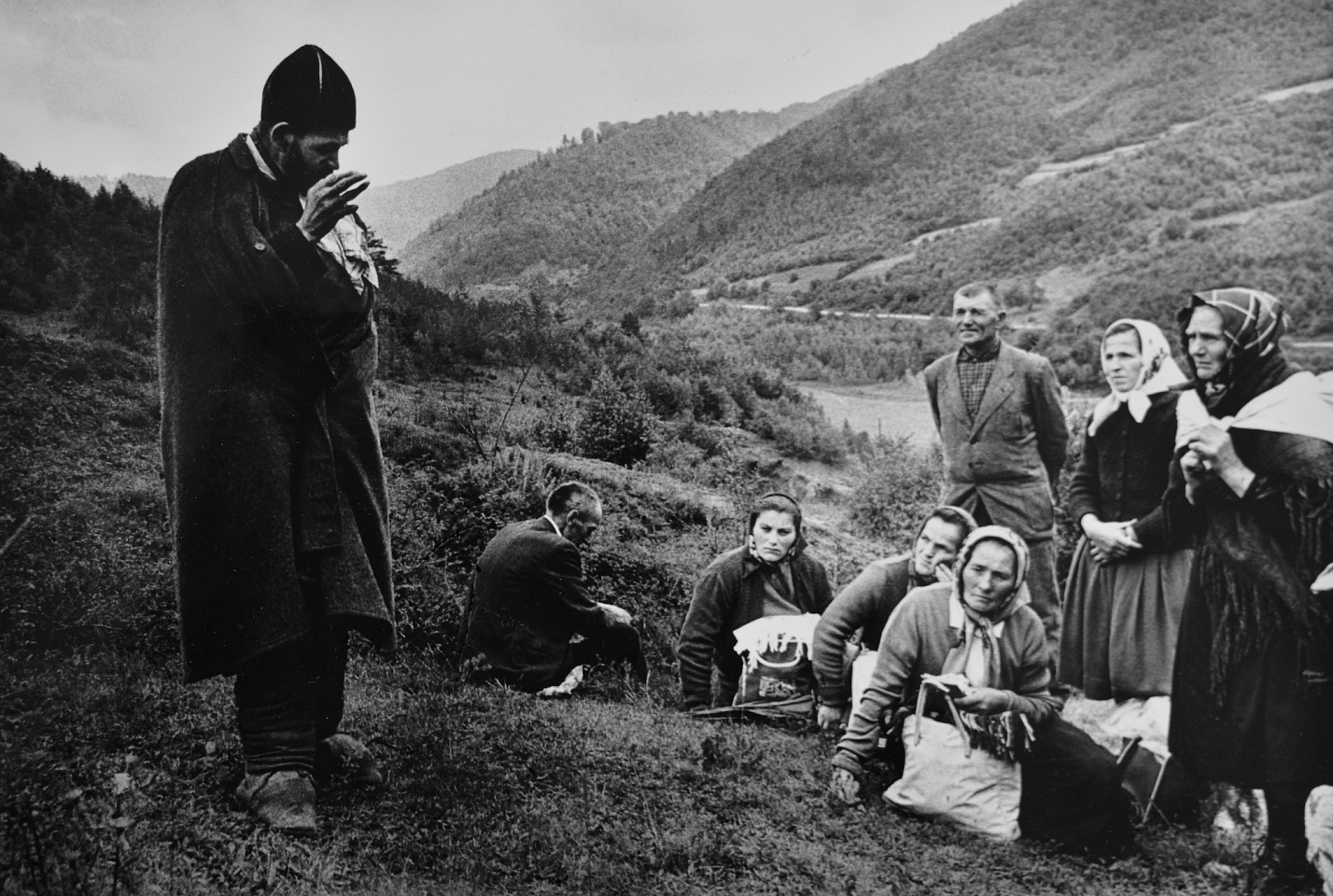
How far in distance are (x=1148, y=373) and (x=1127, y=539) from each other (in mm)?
675

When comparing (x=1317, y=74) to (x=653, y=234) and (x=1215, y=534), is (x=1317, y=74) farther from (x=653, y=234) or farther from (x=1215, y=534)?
(x=653, y=234)

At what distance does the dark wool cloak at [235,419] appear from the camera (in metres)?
2.80

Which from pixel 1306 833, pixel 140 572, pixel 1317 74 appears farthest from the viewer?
pixel 1317 74

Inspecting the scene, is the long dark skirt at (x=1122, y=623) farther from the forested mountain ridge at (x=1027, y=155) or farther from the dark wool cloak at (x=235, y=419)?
the dark wool cloak at (x=235, y=419)

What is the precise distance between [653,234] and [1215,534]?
404 cm

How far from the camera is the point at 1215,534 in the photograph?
11.7 feet

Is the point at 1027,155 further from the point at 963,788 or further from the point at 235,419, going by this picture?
the point at 235,419

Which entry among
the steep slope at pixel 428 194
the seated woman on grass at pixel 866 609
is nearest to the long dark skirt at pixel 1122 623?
the seated woman on grass at pixel 866 609

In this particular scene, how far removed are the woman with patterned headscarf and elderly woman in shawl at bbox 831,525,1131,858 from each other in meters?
0.45

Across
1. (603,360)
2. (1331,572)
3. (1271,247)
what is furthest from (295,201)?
(1271,247)

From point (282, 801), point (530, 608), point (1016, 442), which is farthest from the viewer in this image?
point (530, 608)

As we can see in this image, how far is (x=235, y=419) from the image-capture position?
2828 mm

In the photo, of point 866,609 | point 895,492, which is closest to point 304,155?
point 866,609

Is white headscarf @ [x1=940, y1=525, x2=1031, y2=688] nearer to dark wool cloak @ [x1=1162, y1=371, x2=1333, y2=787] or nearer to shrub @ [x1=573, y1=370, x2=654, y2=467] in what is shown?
dark wool cloak @ [x1=1162, y1=371, x2=1333, y2=787]
